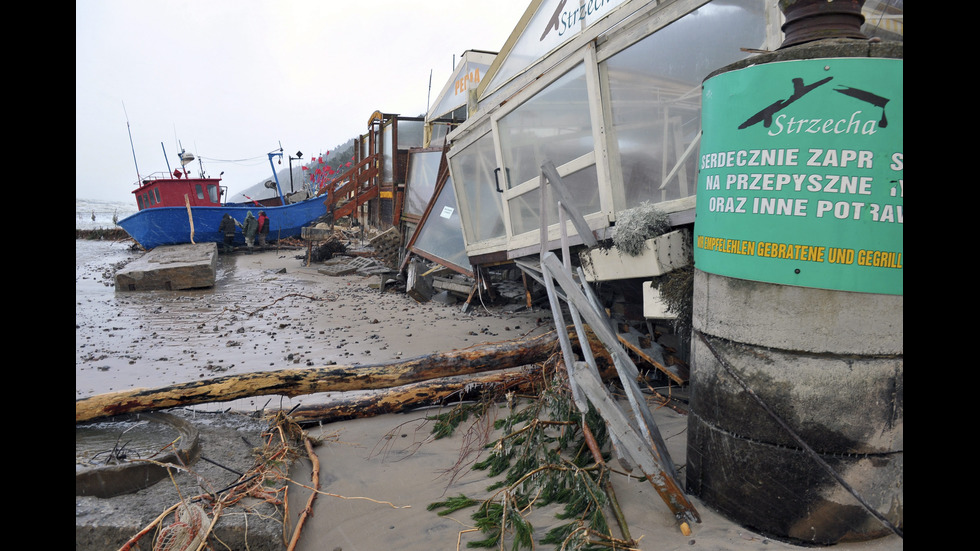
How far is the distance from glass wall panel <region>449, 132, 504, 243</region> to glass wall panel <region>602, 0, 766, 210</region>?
8.85ft

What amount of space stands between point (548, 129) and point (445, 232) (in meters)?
4.55

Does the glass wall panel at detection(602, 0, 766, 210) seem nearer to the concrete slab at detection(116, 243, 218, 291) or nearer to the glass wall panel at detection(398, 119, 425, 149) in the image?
the concrete slab at detection(116, 243, 218, 291)

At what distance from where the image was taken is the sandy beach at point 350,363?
3299 millimetres

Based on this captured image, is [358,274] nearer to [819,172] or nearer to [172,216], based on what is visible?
[172,216]

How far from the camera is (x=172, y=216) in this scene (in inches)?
787

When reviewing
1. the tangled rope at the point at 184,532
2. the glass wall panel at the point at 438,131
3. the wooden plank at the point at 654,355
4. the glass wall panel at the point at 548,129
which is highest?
the glass wall panel at the point at 438,131

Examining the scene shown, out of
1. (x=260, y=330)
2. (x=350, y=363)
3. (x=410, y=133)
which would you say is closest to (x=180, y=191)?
(x=410, y=133)

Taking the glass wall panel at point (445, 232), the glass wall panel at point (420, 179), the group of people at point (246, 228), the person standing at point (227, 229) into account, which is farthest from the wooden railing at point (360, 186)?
the glass wall panel at point (445, 232)

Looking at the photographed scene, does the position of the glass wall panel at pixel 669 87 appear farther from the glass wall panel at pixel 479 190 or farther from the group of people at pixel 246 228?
the group of people at pixel 246 228

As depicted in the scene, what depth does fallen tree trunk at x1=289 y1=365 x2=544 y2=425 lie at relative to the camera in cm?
512

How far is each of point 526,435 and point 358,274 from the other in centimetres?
1117

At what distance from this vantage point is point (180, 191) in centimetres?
2167

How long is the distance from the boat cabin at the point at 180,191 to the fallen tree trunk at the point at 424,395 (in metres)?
18.4
